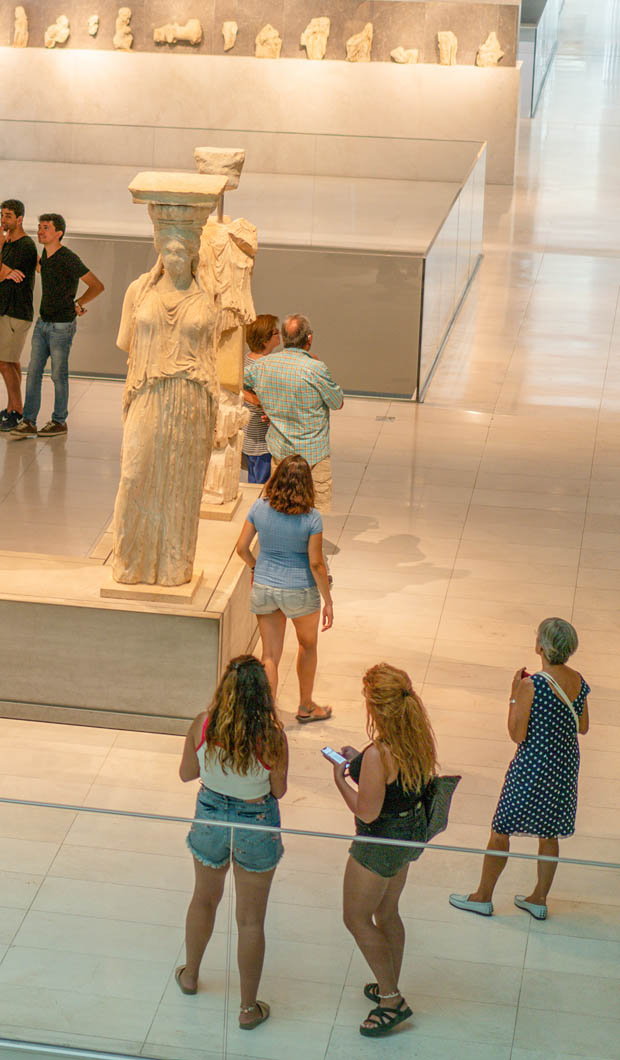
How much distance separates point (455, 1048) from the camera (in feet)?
14.5

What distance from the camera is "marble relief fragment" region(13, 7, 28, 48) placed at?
68.2ft

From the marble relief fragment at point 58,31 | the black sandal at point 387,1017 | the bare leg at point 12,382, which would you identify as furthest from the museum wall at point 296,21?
the black sandal at point 387,1017

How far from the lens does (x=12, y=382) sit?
11000 millimetres

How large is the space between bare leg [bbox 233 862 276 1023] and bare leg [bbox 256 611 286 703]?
2.41 meters

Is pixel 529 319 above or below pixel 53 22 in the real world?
below

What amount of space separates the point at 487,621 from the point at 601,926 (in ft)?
13.0

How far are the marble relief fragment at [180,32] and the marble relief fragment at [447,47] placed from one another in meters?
3.46

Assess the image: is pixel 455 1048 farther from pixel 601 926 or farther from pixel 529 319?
pixel 529 319

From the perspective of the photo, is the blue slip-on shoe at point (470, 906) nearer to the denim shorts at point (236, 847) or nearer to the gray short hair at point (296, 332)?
the denim shorts at point (236, 847)

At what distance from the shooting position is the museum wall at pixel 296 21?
20.4 m

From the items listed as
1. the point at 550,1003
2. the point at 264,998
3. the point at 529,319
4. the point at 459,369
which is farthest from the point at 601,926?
the point at 529,319

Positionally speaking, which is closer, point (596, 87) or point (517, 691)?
point (517, 691)

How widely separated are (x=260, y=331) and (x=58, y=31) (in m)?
14.3

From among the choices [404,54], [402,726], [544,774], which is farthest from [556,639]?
[404,54]
